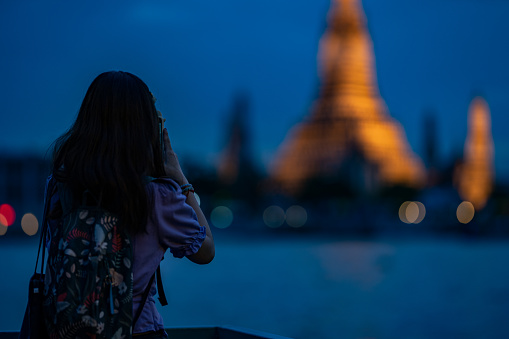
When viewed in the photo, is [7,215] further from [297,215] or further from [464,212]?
[464,212]

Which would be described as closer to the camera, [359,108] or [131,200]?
[131,200]

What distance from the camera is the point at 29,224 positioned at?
189 ft

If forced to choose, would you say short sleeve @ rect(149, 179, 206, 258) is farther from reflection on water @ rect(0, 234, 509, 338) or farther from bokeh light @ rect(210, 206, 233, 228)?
bokeh light @ rect(210, 206, 233, 228)

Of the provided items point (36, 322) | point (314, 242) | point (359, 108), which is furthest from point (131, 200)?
point (359, 108)

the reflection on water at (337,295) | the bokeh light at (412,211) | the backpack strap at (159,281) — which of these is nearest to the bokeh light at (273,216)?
the bokeh light at (412,211)

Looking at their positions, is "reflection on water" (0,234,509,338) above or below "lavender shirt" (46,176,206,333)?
below

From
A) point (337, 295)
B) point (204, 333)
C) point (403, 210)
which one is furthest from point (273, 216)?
point (204, 333)

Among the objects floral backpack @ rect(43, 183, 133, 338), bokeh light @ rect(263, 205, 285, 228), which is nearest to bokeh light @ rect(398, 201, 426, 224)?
bokeh light @ rect(263, 205, 285, 228)

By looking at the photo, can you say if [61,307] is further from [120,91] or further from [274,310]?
[274,310]

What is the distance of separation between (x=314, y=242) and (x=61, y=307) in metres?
49.6

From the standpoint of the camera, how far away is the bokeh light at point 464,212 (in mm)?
65512

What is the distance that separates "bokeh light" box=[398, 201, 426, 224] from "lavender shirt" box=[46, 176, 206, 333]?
193 feet

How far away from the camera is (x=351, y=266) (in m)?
30.3

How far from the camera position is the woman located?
1967mm
